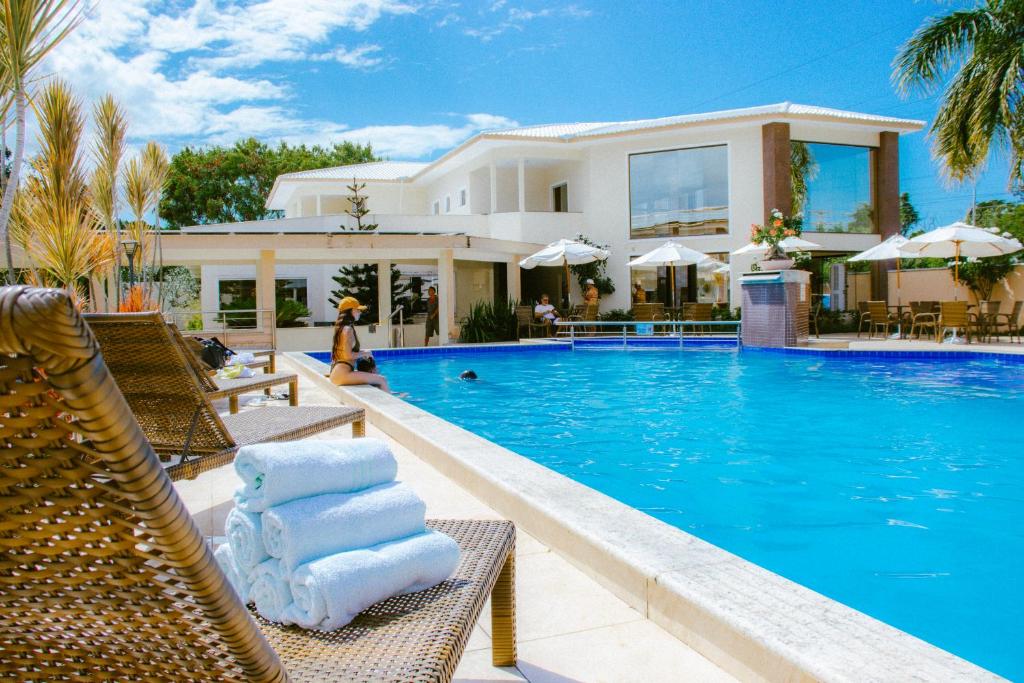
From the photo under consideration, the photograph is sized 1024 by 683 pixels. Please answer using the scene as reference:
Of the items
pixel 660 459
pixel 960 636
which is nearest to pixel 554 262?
pixel 660 459

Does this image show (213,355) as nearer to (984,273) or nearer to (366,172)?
(984,273)

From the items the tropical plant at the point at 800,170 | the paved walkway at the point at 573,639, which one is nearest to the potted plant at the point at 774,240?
the tropical plant at the point at 800,170

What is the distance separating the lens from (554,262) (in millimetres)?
18531

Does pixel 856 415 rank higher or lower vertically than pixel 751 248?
lower

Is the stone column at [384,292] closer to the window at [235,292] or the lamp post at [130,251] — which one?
the window at [235,292]

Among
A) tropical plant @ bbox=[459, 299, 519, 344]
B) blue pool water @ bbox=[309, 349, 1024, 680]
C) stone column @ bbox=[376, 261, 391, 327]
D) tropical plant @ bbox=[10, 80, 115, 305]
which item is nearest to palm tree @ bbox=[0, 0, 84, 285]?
tropical plant @ bbox=[10, 80, 115, 305]

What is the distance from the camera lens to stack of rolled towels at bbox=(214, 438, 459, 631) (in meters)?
1.55

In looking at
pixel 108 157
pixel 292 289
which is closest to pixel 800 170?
pixel 292 289

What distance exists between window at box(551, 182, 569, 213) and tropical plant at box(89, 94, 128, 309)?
1551 cm

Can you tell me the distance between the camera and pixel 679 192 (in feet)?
71.3

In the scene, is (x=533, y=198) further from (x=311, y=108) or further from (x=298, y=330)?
(x=311, y=108)

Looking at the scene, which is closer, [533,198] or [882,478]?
[882,478]

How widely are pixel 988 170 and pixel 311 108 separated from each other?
293 feet

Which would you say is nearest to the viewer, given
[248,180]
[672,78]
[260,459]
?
[260,459]
